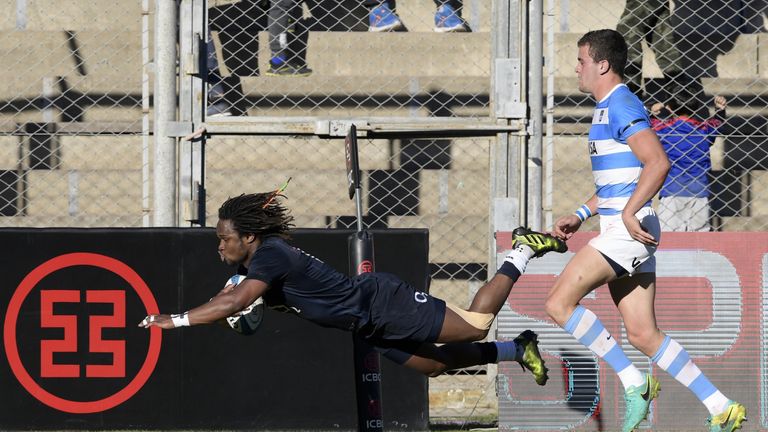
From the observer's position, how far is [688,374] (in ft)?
19.9

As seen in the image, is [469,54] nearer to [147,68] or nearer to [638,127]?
[147,68]

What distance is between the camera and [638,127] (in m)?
5.91

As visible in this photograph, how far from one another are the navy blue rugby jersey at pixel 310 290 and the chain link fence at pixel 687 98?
2.70 m

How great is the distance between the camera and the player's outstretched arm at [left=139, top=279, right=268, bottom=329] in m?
5.22

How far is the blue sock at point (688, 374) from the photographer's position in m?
6.01

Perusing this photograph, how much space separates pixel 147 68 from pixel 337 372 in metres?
2.36

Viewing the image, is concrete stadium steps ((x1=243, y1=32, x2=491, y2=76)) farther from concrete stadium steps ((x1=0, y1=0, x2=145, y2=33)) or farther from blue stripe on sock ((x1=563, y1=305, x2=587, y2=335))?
blue stripe on sock ((x1=563, y1=305, x2=587, y2=335))

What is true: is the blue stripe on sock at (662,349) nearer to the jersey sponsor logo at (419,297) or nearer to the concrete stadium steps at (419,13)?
the jersey sponsor logo at (419,297)

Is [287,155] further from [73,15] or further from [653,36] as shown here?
[653,36]

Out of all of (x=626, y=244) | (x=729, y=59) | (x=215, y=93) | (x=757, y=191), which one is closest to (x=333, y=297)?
(x=626, y=244)

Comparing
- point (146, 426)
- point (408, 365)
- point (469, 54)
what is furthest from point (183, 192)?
point (469, 54)

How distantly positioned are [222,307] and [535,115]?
2.78 metres

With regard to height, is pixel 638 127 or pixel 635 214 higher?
pixel 638 127

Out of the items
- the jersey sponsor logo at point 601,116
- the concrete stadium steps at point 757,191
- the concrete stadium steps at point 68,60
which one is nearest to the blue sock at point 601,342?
the jersey sponsor logo at point 601,116
